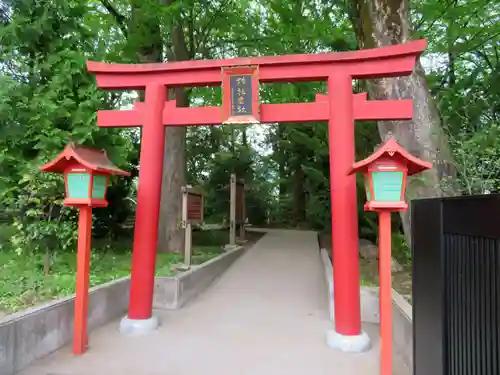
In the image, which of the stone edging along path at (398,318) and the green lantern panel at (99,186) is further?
the green lantern panel at (99,186)

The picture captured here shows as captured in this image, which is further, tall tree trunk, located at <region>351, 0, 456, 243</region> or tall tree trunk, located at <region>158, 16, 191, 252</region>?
tall tree trunk, located at <region>158, 16, 191, 252</region>

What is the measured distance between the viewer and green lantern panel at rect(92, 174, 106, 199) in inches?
201

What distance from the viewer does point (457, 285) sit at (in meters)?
2.61

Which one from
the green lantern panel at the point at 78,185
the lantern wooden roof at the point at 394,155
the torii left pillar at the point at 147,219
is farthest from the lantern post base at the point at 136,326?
the lantern wooden roof at the point at 394,155

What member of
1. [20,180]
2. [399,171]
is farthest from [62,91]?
[399,171]

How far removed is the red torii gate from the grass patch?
4.07ft

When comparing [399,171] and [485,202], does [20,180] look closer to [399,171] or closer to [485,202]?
[399,171]

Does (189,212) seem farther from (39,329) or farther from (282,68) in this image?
(39,329)

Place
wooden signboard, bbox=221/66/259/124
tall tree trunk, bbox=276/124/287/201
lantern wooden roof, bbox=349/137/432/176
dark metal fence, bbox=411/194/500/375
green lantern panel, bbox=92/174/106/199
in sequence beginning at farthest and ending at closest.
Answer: tall tree trunk, bbox=276/124/287/201, wooden signboard, bbox=221/66/259/124, green lantern panel, bbox=92/174/106/199, lantern wooden roof, bbox=349/137/432/176, dark metal fence, bbox=411/194/500/375

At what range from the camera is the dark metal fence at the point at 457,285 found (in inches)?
87.2

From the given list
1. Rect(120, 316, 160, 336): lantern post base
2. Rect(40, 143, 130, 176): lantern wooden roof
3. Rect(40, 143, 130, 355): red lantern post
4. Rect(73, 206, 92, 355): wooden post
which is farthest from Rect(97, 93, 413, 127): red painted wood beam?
Rect(120, 316, 160, 336): lantern post base

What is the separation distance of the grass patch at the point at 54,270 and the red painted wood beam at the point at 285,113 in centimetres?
263

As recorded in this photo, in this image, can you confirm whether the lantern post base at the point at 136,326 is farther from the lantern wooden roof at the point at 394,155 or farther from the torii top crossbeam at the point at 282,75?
the lantern wooden roof at the point at 394,155

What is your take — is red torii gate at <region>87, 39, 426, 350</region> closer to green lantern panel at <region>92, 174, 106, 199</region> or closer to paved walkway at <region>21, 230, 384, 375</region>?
paved walkway at <region>21, 230, 384, 375</region>
